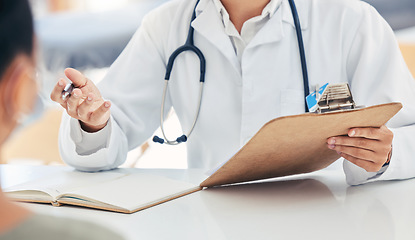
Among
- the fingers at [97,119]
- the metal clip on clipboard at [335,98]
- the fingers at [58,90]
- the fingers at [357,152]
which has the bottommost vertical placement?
the fingers at [357,152]

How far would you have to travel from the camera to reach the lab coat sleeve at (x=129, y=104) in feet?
3.78

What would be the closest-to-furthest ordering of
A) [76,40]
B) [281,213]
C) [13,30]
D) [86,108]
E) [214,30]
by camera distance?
[13,30], [281,213], [86,108], [214,30], [76,40]

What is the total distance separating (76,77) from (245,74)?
45 centimetres

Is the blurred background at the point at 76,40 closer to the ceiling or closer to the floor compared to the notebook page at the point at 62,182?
closer to the ceiling

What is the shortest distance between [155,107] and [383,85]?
0.61m

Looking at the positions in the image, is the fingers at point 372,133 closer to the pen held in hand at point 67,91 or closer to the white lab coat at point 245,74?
the white lab coat at point 245,74

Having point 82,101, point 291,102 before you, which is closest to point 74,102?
point 82,101

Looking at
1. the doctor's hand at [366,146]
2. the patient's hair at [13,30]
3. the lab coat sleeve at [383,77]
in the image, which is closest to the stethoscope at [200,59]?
the lab coat sleeve at [383,77]

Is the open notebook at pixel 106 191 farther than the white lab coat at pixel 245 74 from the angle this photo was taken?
No

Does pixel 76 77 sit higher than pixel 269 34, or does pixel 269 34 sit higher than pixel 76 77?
pixel 269 34

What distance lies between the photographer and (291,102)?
1293 mm

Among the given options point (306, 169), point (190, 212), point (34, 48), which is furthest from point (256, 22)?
point (34, 48)

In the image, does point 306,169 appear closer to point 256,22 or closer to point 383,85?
point 383,85

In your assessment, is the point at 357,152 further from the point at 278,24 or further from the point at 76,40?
the point at 76,40
